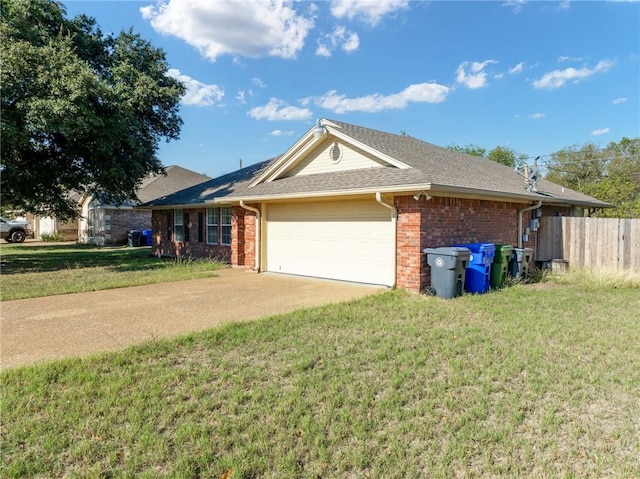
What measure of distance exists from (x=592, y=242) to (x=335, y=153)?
7.43m

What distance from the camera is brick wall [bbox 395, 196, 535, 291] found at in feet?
27.9

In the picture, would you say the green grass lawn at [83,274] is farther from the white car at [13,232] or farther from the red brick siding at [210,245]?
the white car at [13,232]

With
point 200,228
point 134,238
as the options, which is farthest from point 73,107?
point 134,238

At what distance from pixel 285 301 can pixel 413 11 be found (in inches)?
394

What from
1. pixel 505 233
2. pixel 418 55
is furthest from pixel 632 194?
pixel 505 233

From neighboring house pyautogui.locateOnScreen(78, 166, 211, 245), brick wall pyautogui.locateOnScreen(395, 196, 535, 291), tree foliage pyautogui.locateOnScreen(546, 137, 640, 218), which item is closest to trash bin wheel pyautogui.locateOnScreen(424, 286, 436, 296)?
brick wall pyautogui.locateOnScreen(395, 196, 535, 291)

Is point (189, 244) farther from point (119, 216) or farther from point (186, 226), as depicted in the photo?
point (119, 216)

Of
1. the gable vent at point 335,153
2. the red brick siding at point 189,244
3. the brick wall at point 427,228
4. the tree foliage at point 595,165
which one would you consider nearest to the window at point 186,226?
the red brick siding at point 189,244

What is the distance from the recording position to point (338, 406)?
3.58 meters

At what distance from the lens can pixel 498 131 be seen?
30.5m

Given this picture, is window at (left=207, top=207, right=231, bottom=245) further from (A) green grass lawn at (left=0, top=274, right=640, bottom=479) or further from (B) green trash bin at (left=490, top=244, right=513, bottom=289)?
(A) green grass lawn at (left=0, top=274, right=640, bottom=479)

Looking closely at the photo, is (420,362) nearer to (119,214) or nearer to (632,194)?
(119,214)

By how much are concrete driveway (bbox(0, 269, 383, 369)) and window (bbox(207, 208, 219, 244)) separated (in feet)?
15.1

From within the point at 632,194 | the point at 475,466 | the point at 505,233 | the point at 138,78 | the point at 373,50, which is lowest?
the point at 475,466
